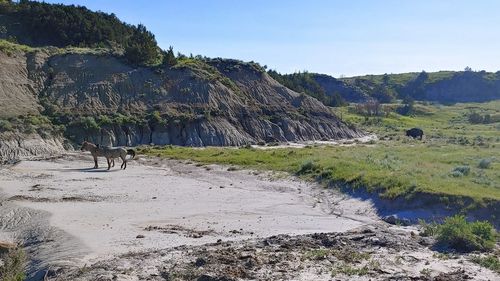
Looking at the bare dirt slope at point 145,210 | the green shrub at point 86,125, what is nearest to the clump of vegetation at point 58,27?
the green shrub at point 86,125

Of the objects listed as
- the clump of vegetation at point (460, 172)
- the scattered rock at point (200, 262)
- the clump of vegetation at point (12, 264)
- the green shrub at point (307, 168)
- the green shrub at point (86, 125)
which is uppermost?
the green shrub at point (86, 125)

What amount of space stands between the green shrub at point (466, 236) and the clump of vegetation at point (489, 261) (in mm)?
768

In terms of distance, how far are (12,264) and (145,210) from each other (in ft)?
24.8

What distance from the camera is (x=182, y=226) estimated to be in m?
19.8

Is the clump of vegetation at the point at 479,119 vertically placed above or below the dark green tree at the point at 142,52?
below

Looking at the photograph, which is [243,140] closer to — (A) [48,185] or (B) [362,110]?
(A) [48,185]

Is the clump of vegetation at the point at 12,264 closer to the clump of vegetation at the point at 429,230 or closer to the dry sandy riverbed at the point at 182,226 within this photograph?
the dry sandy riverbed at the point at 182,226

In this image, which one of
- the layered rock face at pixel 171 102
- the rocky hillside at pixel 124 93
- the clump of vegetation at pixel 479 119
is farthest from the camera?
the clump of vegetation at pixel 479 119

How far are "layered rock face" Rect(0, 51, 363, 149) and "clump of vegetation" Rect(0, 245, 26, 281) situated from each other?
104 feet

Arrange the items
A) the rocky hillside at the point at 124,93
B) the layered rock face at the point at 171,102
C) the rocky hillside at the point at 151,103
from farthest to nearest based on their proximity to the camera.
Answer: the layered rock face at the point at 171,102, the rocky hillside at the point at 151,103, the rocky hillside at the point at 124,93

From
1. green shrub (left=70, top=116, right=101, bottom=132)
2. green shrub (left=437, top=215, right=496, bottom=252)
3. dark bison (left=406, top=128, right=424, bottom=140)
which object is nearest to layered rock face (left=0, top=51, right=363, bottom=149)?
green shrub (left=70, top=116, right=101, bottom=132)

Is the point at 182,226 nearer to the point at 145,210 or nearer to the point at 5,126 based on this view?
the point at 145,210

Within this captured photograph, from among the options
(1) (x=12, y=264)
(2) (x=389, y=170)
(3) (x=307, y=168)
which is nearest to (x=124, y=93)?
(3) (x=307, y=168)

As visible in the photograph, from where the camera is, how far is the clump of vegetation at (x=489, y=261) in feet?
48.6
